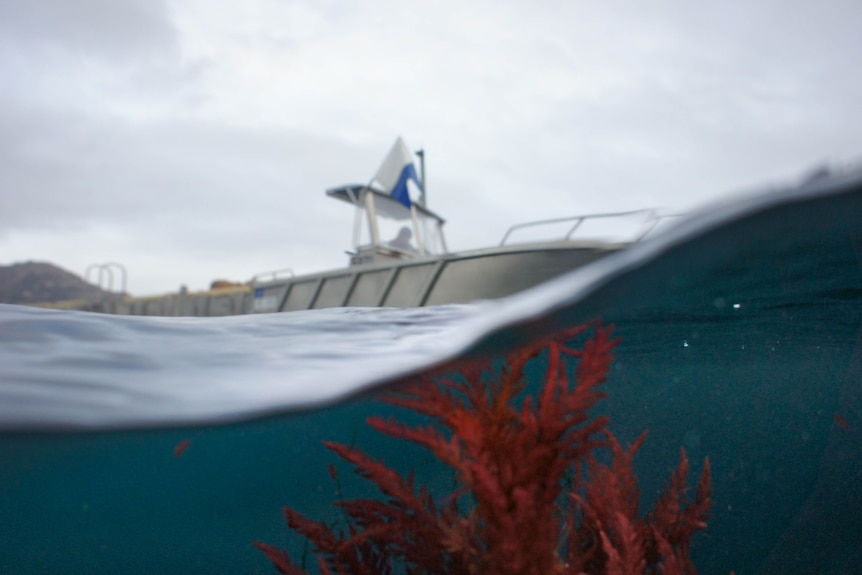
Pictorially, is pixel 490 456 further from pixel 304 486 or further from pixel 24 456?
pixel 304 486

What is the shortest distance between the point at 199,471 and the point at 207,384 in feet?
13.3

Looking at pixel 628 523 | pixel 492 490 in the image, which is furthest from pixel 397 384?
pixel 628 523

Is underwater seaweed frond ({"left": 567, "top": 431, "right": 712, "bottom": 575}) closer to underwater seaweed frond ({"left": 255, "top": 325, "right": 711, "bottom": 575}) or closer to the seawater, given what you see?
underwater seaweed frond ({"left": 255, "top": 325, "right": 711, "bottom": 575})

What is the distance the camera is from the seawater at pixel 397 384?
2.55 metres

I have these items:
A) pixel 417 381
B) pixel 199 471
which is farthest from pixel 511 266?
pixel 417 381

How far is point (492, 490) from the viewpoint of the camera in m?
1.77

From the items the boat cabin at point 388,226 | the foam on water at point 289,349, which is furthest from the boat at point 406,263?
the foam on water at point 289,349

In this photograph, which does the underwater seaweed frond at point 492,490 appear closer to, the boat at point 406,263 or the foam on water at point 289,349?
the foam on water at point 289,349

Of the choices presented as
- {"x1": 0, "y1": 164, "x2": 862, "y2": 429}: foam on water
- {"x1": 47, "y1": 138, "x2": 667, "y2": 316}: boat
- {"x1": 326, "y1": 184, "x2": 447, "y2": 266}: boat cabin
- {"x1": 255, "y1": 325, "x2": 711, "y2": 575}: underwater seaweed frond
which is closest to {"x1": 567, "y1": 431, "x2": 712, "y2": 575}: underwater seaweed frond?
{"x1": 255, "y1": 325, "x2": 711, "y2": 575}: underwater seaweed frond

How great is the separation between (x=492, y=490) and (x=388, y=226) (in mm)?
13683

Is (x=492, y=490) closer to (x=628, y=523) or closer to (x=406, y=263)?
(x=628, y=523)

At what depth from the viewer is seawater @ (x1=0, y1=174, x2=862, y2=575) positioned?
2555 mm

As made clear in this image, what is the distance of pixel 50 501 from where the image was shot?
5.25 meters

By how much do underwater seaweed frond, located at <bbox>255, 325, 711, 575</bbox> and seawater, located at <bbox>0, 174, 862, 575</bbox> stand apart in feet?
1.43
